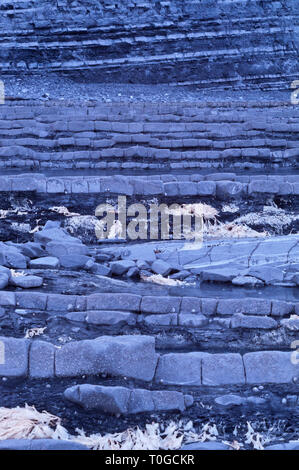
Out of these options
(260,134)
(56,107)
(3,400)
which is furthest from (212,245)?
(56,107)

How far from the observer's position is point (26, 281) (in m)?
4.66

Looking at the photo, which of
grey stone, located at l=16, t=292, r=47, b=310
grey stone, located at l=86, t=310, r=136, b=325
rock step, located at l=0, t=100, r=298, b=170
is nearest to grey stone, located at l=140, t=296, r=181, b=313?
grey stone, located at l=86, t=310, r=136, b=325

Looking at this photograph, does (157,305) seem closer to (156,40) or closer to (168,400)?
(168,400)

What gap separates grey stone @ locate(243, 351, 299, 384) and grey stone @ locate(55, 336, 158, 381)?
551 mm

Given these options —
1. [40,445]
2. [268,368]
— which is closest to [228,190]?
[268,368]

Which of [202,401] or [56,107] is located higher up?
[56,107]

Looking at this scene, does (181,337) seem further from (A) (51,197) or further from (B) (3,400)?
(A) (51,197)

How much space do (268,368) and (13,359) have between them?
1.46m

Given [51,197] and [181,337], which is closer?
[181,337]

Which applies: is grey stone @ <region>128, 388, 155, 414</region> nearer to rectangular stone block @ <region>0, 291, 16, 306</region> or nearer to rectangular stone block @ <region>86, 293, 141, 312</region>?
rectangular stone block @ <region>86, 293, 141, 312</region>

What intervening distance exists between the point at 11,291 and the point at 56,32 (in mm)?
11099

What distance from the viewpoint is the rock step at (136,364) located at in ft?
10.5

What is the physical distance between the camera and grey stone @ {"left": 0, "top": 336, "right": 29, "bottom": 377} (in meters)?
3.23
